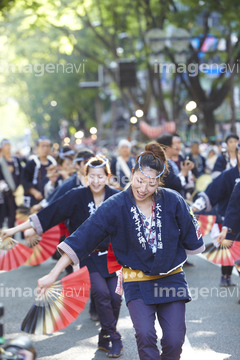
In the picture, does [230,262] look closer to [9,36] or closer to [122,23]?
Answer: [122,23]

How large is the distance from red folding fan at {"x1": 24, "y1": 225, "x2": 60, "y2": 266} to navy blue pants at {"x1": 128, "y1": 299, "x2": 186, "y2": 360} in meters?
2.68

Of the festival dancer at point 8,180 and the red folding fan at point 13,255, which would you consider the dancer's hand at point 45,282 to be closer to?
the red folding fan at point 13,255

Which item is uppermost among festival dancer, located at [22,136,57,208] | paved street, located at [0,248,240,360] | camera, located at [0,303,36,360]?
festival dancer, located at [22,136,57,208]

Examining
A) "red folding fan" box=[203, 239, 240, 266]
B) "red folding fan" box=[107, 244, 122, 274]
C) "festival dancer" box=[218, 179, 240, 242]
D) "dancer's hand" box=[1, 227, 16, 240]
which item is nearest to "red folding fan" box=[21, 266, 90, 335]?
"red folding fan" box=[107, 244, 122, 274]

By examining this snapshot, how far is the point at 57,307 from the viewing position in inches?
169

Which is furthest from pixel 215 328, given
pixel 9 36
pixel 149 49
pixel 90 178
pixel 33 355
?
pixel 9 36

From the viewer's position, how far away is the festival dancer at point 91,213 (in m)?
5.46

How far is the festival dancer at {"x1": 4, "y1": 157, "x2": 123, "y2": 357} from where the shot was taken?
5457mm

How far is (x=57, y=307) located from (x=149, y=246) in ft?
2.72

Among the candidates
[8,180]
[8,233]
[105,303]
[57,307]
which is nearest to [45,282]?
[57,307]

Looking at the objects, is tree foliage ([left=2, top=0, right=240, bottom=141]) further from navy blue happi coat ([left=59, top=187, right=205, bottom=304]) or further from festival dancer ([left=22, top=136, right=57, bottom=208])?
navy blue happi coat ([left=59, top=187, right=205, bottom=304])

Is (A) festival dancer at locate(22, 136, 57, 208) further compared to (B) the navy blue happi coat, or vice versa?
(A) festival dancer at locate(22, 136, 57, 208)

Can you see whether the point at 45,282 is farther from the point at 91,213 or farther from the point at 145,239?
the point at 91,213

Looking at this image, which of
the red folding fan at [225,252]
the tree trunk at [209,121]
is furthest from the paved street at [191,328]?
the tree trunk at [209,121]
